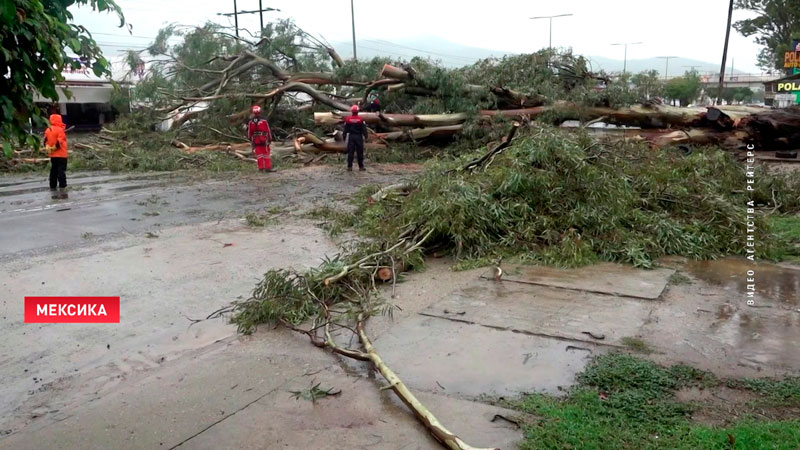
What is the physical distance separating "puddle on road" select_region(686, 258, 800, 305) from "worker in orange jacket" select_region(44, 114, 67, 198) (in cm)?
1051

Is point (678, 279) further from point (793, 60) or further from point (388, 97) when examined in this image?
point (793, 60)

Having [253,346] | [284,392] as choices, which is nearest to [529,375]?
[284,392]

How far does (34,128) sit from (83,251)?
5.01 meters

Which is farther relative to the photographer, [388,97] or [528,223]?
[388,97]

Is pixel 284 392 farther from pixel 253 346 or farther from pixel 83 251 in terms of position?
pixel 83 251

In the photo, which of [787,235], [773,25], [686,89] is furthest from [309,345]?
[686,89]

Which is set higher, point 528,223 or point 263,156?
point 263,156

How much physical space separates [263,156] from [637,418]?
42.4 ft

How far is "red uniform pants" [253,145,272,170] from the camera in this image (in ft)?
49.7

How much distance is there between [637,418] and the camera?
3326 millimetres

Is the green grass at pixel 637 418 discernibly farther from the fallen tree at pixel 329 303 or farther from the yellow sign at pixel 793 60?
the yellow sign at pixel 793 60

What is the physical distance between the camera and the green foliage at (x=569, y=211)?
22.3ft

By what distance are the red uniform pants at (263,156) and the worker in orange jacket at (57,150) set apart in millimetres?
4114
